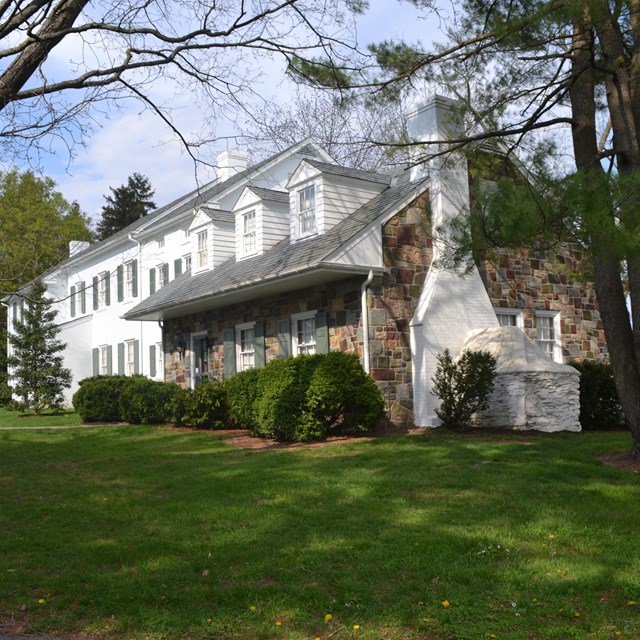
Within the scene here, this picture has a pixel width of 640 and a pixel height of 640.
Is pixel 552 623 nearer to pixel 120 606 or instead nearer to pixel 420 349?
pixel 120 606

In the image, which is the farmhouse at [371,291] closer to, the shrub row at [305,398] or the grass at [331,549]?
the shrub row at [305,398]

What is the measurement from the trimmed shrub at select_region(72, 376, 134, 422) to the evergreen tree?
29431 mm

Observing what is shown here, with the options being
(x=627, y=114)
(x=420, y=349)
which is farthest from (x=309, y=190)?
(x=627, y=114)

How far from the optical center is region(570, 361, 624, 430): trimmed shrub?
46.4ft

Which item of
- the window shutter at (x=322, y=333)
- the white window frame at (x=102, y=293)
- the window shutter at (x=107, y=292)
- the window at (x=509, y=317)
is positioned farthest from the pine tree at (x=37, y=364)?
the window at (x=509, y=317)

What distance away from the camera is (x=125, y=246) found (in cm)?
2612

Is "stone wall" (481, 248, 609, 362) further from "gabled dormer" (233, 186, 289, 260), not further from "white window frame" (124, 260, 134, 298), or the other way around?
"white window frame" (124, 260, 134, 298)

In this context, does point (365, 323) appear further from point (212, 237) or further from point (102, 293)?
point (102, 293)

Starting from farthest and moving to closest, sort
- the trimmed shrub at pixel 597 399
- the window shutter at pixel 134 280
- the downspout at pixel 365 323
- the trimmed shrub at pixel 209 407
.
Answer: the window shutter at pixel 134 280, the trimmed shrub at pixel 209 407, the trimmed shrub at pixel 597 399, the downspout at pixel 365 323

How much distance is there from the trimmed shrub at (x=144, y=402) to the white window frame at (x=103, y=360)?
966 centimetres

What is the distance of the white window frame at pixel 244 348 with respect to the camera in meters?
16.9

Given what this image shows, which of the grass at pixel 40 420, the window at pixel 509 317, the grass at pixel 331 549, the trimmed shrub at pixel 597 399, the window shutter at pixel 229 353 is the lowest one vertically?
the grass at pixel 331 549

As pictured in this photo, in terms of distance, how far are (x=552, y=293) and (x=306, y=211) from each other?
234 inches

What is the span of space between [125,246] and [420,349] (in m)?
15.6
